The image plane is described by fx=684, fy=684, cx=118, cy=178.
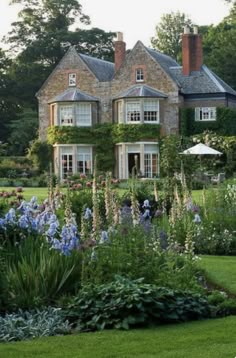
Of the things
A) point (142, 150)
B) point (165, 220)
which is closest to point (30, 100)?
point (142, 150)

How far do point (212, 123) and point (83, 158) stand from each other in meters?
9.16

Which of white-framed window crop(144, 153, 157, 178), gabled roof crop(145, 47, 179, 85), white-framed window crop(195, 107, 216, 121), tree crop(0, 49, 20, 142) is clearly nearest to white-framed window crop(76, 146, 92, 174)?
white-framed window crop(144, 153, 157, 178)

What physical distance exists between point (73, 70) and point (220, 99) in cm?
1041

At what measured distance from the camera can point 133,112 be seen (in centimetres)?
4628

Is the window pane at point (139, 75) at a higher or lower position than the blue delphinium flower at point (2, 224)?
higher

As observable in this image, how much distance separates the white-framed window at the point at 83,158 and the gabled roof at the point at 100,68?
5.05 m

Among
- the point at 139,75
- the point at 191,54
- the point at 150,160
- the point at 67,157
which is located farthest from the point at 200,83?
the point at 67,157

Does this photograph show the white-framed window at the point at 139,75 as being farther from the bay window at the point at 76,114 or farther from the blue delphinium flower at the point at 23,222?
the blue delphinium flower at the point at 23,222

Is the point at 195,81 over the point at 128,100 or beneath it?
over

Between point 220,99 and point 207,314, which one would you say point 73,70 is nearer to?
point 220,99

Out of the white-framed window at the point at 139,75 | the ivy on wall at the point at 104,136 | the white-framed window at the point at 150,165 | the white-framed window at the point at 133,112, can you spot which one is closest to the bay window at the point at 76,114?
the ivy on wall at the point at 104,136

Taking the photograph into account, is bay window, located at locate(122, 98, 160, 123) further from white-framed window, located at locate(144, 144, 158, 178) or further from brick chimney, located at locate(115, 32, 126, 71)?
brick chimney, located at locate(115, 32, 126, 71)

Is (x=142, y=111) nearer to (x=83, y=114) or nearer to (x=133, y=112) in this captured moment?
(x=133, y=112)

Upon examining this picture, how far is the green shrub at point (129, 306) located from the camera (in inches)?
274
